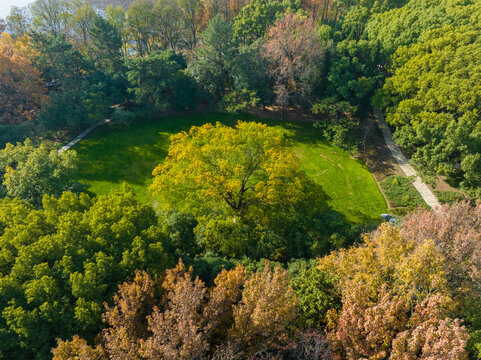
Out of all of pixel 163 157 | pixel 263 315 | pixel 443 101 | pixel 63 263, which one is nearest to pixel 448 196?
pixel 443 101

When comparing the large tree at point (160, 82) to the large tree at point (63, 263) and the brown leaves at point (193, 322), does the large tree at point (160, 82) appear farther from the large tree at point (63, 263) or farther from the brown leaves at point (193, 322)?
the brown leaves at point (193, 322)

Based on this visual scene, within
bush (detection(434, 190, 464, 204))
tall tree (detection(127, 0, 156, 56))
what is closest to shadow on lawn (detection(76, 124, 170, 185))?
tall tree (detection(127, 0, 156, 56))

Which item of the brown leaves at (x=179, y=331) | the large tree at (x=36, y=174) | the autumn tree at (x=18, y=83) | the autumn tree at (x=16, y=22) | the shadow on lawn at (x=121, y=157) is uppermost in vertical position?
the autumn tree at (x=16, y=22)

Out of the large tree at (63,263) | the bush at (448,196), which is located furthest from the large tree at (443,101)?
the large tree at (63,263)

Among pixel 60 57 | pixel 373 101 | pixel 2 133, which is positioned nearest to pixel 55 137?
pixel 2 133

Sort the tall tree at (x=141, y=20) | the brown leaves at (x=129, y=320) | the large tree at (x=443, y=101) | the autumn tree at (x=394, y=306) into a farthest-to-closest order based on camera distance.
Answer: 1. the tall tree at (x=141, y=20)
2. the large tree at (x=443, y=101)
3. the brown leaves at (x=129, y=320)
4. the autumn tree at (x=394, y=306)

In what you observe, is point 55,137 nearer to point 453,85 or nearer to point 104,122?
point 104,122

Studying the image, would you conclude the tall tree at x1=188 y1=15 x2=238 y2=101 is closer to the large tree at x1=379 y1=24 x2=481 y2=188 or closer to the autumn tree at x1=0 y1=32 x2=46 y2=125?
the autumn tree at x1=0 y1=32 x2=46 y2=125
